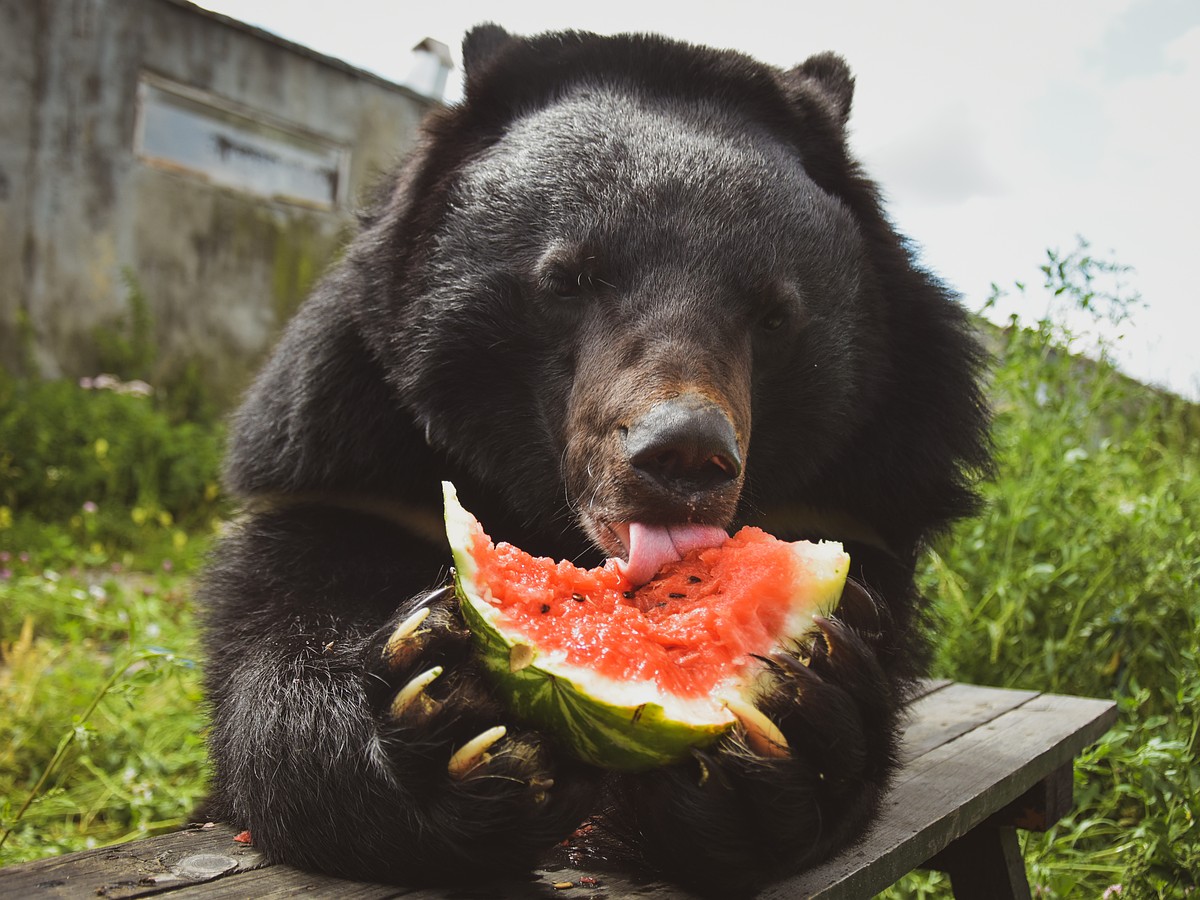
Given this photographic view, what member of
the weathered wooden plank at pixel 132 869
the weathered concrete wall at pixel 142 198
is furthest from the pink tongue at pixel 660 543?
the weathered concrete wall at pixel 142 198

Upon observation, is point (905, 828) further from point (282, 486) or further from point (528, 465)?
point (282, 486)

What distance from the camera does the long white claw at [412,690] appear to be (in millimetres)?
1387

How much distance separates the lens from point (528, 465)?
229cm

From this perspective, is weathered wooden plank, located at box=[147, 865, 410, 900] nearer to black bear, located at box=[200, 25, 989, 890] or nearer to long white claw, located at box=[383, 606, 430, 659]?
black bear, located at box=[200, 25, 989, 890]

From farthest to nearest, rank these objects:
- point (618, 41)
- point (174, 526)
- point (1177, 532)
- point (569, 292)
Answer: point (174, 526) → point (1177, 532) → point (618, 41) → point (569, 292)

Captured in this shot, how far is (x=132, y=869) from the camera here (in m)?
1.54

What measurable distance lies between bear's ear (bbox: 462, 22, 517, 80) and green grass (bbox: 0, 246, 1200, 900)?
64.2 inches

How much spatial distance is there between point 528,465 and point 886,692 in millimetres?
985

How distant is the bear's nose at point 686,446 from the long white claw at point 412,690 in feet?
1.63

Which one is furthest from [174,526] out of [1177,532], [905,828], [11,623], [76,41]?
[905,828]

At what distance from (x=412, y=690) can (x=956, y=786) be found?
1307 millimetres

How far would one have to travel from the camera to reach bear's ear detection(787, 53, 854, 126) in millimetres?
2787

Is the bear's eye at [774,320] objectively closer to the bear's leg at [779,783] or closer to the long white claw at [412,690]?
the bear's leg at [779,783]

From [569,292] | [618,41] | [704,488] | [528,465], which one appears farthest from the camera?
[618,41]
